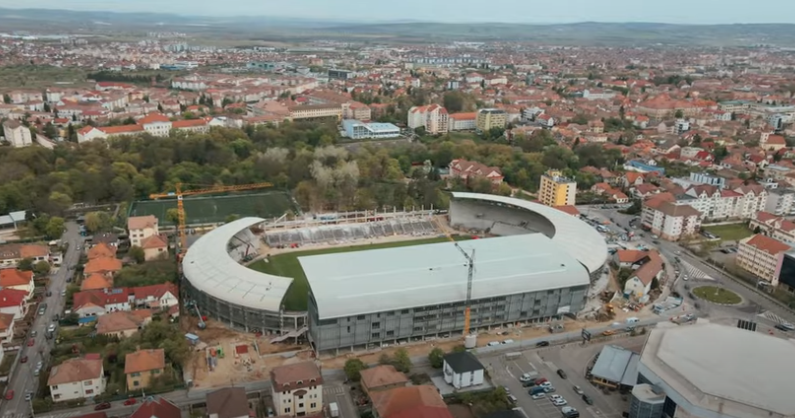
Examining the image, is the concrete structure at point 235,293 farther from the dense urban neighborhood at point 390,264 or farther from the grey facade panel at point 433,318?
the grey facade panel at point 433,318

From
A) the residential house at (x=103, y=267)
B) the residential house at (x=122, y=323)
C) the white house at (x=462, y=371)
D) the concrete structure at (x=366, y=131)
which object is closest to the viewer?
the white house at (x=462, y=371)

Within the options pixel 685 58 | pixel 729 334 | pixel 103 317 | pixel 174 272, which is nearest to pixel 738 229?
pixel 729 334

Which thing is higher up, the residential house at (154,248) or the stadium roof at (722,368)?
the stadium roof at (722,368)

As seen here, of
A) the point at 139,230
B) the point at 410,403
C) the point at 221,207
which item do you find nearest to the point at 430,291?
the point at 410,403

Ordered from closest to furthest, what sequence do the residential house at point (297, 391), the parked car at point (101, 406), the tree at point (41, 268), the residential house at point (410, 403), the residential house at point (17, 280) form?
the residential house at point (410, 403) < the residential house at point (297, 391) < the parked car at point (101, 406) < the residential house at point (17, 280) < the tree at point (41, 268)

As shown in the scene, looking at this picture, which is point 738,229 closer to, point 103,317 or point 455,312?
point 455,312

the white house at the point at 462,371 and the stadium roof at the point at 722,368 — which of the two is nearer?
the stadium roof at the point at 722,368

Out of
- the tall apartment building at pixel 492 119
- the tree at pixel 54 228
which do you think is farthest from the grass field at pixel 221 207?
the tall apartment building at pixel 492 119
